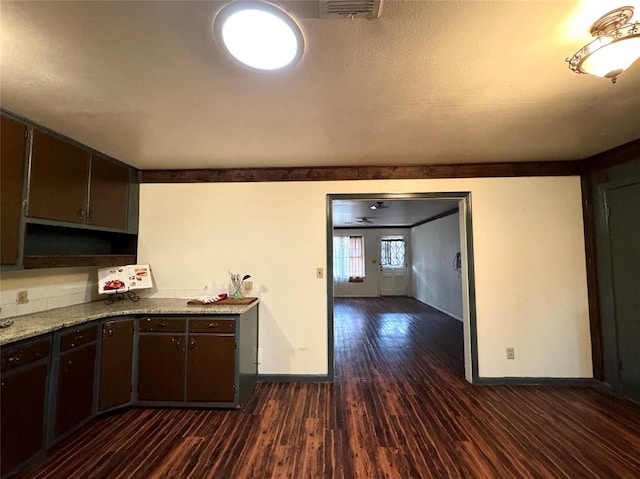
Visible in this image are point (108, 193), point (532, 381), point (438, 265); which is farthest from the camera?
point (438, 265)

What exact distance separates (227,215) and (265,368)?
1758 millimetres

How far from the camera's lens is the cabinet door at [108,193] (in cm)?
266

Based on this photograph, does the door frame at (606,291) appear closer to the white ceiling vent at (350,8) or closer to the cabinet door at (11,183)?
the white ceiling vent at (350,8)

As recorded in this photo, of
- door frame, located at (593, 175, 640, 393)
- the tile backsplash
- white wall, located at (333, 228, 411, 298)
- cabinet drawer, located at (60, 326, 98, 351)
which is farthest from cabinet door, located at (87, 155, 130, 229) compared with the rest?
white wall, located at (333, 228, 411, 298)

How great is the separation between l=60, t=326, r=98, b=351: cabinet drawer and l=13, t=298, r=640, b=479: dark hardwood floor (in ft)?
2.31

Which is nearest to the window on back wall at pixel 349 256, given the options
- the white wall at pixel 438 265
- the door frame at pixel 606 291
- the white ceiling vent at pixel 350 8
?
the white wall at pixel 438 265

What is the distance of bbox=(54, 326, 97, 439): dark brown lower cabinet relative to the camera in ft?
6.75

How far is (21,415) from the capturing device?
5.82 feet

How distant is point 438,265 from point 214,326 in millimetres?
5991

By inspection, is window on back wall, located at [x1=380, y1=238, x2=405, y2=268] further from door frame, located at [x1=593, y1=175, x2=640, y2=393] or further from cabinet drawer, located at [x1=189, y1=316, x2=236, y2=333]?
cabinet drawer, located at [x1=189, y1=316, x2=236, y2=333]

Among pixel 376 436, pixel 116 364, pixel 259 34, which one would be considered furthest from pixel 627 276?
pixel 116 364

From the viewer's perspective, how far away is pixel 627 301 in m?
2.70

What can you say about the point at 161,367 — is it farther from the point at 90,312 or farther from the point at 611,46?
the point at 611,46

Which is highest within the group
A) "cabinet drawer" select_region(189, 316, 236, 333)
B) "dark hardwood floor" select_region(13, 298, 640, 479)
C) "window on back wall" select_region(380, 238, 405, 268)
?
"window on back wall" select_region(380, 238, 405, 268)
